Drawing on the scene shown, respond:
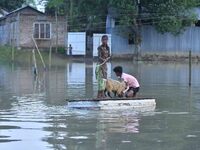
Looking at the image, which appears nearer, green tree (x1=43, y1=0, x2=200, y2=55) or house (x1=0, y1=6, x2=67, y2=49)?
green tree (x1=43, y1=0, x2=200, y2=55)

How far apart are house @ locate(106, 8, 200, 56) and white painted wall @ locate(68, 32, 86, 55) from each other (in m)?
2.80

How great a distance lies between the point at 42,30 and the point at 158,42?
1080cm

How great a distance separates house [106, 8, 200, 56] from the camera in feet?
168

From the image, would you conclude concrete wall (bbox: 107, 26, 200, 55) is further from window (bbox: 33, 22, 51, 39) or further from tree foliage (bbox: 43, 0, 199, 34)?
window (bbox: 33, 22, 51, 39)

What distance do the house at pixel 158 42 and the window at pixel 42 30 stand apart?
5.76 m

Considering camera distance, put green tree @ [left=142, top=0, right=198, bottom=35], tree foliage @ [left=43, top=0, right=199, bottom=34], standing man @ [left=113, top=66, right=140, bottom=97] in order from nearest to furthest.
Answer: standing man @ [left=113, top=66, right=140, bottom=97] → tree foliage @ [left=43, top=0, right=199, bottom=34] → green tree @ [left=142, top=0, right=198, bottom=35]

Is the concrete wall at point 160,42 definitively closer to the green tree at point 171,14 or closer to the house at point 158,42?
the house at point 158,42

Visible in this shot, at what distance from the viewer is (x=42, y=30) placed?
2053 inches

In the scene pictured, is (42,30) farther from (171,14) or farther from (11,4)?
(11,4)

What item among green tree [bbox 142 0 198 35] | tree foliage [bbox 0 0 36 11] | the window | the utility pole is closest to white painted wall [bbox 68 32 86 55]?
the window

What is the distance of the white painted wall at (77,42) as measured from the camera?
5188cm

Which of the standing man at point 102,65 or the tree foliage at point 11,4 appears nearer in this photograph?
the standing man at point 102,65

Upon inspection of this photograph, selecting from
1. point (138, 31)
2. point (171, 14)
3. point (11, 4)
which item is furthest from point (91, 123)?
point (11, 4)

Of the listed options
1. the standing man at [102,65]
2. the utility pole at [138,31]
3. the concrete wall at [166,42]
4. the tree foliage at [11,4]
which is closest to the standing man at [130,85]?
the standing man at [102,65]
